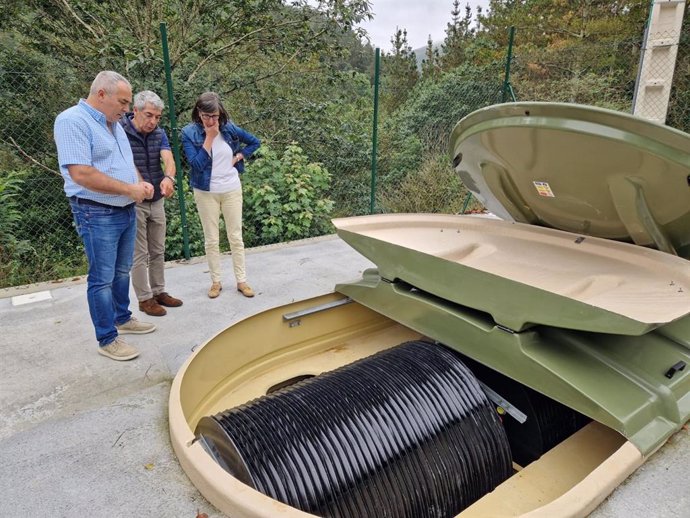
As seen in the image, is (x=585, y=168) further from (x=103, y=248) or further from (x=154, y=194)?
(x=154, y=194)

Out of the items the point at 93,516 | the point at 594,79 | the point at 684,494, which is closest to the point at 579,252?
the point at 684,494

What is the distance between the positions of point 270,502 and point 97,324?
1828mm

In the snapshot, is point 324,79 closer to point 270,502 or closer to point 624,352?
point 624,352

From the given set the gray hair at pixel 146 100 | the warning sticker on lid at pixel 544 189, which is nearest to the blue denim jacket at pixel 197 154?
the gray hair at pixel 146 100

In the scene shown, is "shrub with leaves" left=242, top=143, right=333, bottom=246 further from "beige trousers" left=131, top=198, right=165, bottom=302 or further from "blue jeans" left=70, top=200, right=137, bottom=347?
"blue jeans" left=70, top=200, right=137, bottom=347

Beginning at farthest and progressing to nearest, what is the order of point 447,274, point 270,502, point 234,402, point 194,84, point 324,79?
point 324,79
point 194,84
point 234,402
point 447,274
point 270,502

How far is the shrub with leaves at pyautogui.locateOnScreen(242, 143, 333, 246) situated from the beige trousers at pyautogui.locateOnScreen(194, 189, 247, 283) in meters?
1.87

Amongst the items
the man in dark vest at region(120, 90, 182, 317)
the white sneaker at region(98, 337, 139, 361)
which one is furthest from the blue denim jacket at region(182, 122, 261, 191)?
the white sneaker at region(98, 337, 139, 361)

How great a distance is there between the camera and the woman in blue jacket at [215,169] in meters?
3.43

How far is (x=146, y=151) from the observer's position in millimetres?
3225

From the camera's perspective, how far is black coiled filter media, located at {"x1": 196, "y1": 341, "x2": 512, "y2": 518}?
1613 millimetres

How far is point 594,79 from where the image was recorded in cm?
939

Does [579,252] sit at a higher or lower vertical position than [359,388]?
higher

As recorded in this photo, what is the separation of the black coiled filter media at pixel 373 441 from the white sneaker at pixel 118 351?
3.72 feet
